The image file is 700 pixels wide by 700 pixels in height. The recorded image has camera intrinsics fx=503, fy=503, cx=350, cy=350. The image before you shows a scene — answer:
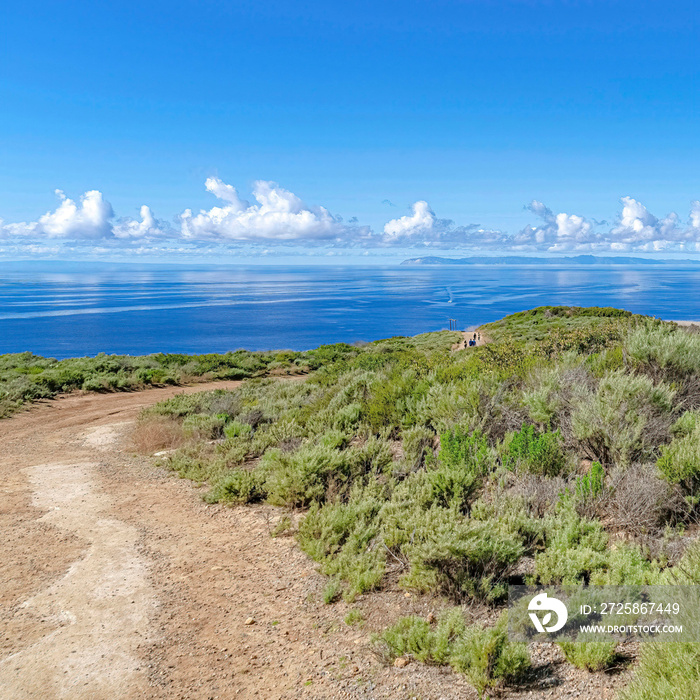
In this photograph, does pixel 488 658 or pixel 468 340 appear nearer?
pixel 488 658

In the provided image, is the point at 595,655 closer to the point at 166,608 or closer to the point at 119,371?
the point at 166,608

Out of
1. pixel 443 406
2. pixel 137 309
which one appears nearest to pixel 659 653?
pixel 443 406

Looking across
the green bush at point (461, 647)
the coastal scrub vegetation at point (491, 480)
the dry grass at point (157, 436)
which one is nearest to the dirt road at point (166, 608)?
the green bush at point (461, 647)

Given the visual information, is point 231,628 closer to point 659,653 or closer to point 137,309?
point 659,653

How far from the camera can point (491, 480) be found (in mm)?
6906

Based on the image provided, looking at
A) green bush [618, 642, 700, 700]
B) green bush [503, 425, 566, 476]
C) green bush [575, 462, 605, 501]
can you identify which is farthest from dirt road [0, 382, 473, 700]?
green bush [503, 425, 566, 476]

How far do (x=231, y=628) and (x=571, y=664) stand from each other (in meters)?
3.09

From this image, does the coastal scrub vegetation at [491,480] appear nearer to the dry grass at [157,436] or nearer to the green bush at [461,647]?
the green bush at [461,647]

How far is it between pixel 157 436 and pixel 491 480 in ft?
27.7

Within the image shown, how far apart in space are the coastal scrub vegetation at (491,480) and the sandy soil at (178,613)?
252 mm

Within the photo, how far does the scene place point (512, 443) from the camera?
24.2ft

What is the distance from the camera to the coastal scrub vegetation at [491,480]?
4.50 meters

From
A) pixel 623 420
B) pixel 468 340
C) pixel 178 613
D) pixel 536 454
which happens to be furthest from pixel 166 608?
pixel 468 340

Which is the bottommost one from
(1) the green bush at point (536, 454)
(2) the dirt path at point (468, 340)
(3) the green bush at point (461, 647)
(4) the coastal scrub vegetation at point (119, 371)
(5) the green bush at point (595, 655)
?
(2) the dirt path at point (468, 340)
